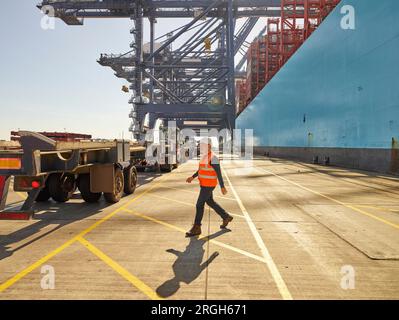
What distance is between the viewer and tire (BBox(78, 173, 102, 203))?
8.46m

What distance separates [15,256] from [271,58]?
190ft

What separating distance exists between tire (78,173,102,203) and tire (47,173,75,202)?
0.59 m

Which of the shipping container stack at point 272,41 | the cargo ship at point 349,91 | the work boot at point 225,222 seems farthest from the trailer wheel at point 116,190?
the shipping container stack at point 272,41

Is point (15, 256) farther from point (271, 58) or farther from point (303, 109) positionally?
point (271, 58)

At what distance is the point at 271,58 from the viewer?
2195 inches

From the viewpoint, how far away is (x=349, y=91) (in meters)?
19.7

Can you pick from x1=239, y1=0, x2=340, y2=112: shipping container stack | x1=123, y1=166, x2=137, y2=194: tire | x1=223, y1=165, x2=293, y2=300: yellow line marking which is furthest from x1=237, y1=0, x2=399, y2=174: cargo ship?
x1=123, y1=166, x2=137, y2=194: tire

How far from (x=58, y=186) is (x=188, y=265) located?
6066mm

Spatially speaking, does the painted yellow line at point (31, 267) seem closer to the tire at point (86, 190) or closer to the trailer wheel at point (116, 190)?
the trailer wheel at point (116, 190)

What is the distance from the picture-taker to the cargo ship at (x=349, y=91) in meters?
15.6

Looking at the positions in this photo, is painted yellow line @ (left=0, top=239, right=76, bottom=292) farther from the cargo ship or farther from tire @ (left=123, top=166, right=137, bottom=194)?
the cargo ship

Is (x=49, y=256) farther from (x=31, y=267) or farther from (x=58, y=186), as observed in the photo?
(x=58, y=186)
